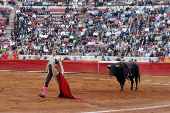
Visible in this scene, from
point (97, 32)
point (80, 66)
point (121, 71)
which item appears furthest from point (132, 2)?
point (121, 71)

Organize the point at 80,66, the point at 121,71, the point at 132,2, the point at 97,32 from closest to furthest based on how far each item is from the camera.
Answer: the point at 121,71 → the point at 80,66 → the point at 97,32 → the point at 132,2

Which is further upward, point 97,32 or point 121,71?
point 97,32

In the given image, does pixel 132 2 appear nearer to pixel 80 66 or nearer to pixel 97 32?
pixel 97 32

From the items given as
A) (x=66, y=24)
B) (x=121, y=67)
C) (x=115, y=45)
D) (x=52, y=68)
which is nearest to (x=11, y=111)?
(x=52, y=68)

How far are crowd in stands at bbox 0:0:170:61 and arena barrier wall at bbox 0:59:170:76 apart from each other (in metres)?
2.19

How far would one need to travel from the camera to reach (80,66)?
28.8 metres

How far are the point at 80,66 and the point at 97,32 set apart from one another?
271 inches

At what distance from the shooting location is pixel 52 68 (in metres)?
12.6

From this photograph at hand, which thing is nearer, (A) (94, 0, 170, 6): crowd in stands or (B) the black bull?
(B) the black bull

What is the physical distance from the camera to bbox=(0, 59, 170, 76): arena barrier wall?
2727 centimetres

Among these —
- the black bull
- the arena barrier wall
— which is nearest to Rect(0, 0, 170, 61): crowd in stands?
the arena barrier wall

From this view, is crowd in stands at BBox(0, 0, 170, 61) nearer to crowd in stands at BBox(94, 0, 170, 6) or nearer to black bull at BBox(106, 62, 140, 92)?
crowd in stands at BBox(94, 0, 170, 6)

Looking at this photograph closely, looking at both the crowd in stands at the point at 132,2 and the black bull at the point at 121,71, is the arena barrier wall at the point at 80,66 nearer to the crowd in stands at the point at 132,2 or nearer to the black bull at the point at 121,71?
the black bull at the point at 121,71

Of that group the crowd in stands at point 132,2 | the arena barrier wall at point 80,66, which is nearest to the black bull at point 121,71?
the arena barrier wall at point 80,66
